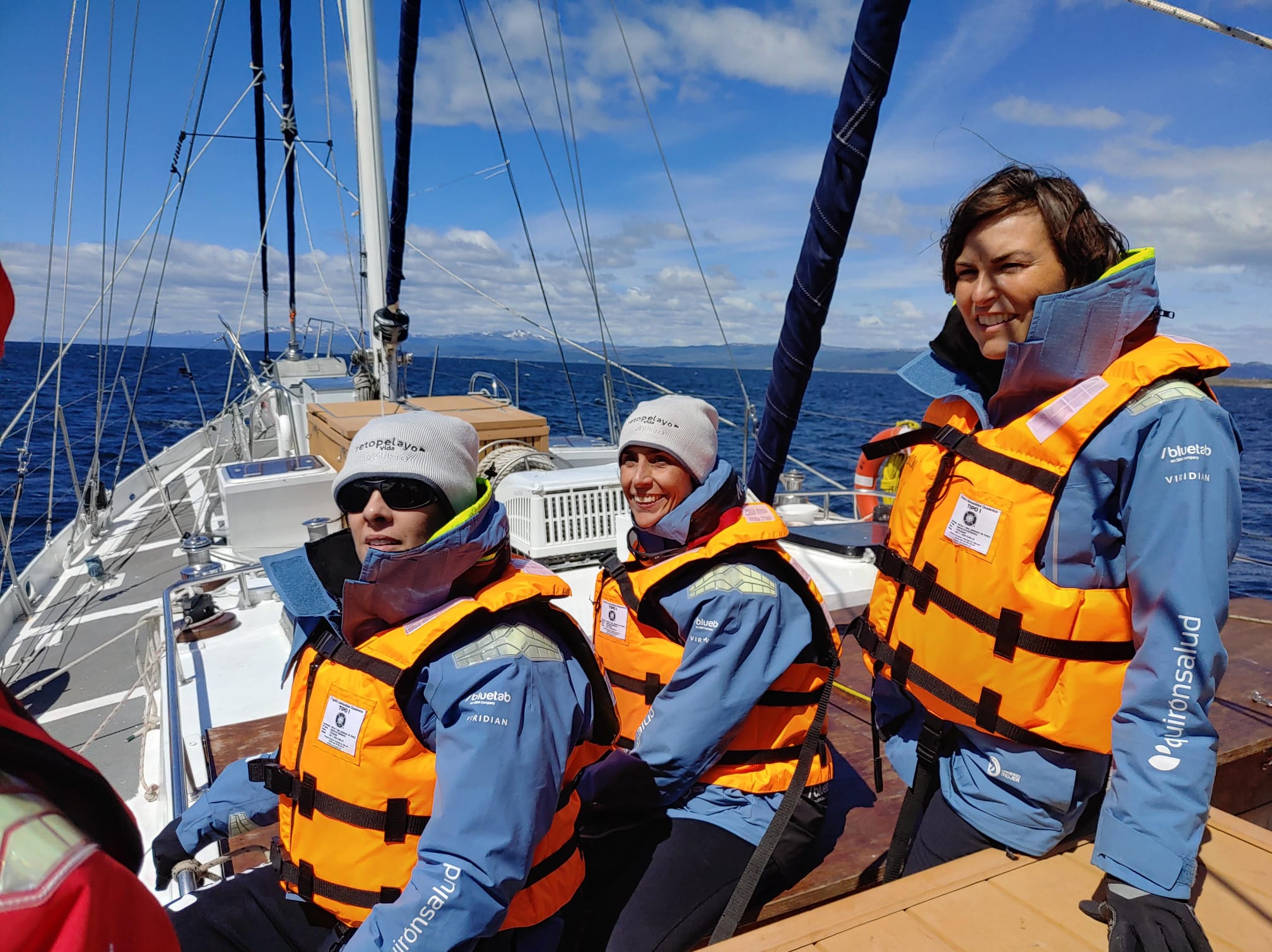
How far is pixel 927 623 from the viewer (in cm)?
159

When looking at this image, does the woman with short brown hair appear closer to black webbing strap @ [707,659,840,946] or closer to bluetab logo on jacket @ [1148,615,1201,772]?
bluetab logo on jacket @ [1148,615,1201,772]

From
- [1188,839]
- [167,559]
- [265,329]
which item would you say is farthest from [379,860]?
[265,329]

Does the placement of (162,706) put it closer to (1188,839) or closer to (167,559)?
(1188,839)

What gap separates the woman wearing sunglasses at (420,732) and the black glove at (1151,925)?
944 mm

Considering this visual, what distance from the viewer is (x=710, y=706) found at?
182 centimetres

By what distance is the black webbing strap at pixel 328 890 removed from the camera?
1517mm

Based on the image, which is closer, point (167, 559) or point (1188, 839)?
point (1188, 839)

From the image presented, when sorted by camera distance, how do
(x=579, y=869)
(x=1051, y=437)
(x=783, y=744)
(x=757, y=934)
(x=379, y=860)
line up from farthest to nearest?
(x=783, y=744) < (x=579, y=869) < (x=379, y=860) < (x=1051, y=437) < (x=757, y=934)

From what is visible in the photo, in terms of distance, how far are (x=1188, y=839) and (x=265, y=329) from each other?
13468 millimetres

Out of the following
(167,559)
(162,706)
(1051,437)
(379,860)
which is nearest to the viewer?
(1051,437)

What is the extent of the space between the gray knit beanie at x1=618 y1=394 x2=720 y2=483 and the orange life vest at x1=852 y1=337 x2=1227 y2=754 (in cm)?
67

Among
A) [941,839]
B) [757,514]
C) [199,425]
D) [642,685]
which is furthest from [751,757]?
[199,425]

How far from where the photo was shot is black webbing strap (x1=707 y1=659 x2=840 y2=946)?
5.07 ft

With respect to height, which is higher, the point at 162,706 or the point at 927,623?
the point at 927,623
